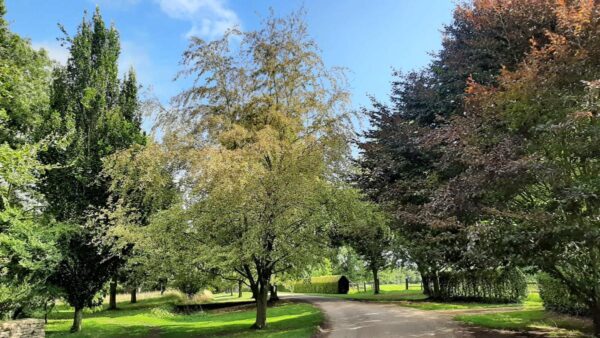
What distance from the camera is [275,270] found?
563 inches

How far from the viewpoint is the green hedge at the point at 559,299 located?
1230 cm

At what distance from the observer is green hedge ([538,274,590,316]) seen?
1230cm

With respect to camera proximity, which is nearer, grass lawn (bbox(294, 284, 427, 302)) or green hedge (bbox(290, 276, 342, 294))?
grass lawn (bbox(294, 284, 427, 302))

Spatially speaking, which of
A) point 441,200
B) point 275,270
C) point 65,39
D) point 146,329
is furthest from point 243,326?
point 65,39

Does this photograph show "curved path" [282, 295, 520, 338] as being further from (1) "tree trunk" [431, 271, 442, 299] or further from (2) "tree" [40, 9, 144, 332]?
(2) "tree" [40, 9, 144, 332]

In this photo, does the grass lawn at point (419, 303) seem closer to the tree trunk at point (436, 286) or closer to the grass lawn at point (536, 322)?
the tree trunk at point (436, 286)

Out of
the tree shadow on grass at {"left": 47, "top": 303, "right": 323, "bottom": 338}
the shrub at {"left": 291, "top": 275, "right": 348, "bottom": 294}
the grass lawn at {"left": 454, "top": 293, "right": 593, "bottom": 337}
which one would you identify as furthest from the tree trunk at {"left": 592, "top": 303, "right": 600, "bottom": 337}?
the shrub at {"left": 291, "top": 275, "right": 348, "bottom": 294}

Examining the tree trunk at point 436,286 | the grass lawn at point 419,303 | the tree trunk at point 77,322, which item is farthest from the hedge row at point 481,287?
the tree trunk at point 77,322

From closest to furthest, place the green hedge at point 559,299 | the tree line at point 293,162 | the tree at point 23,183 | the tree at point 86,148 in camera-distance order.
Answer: the tree line at point 293,162
the green hedge at point 559,299
the tree at point 23,183
the tree at point 86,148

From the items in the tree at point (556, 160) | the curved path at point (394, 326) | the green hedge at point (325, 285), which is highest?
the tree at point (556, 160)

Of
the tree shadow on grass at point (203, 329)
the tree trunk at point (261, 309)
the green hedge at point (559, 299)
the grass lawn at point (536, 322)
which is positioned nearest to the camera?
the grass lawn at point (536, 322)

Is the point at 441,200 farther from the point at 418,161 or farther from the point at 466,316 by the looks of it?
the point at 418,161

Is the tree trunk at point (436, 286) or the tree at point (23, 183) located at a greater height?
the tree at point (23, 183)

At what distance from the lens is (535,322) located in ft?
39.3
